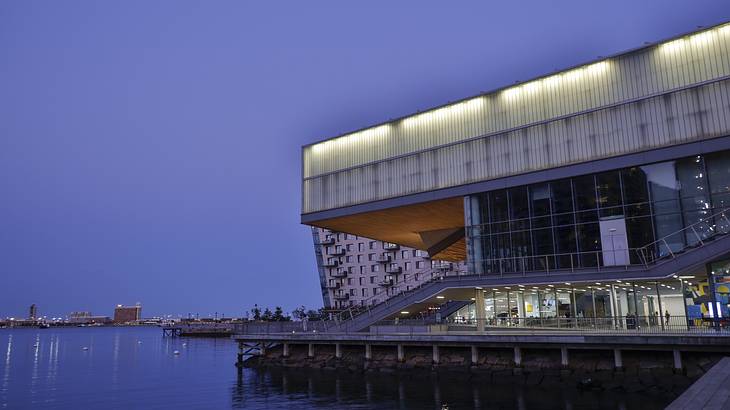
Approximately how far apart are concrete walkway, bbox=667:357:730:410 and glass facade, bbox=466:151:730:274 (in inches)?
775

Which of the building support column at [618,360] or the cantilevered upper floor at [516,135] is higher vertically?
the cantilevered upper floor at [516,135]

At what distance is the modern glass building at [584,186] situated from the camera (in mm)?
36938

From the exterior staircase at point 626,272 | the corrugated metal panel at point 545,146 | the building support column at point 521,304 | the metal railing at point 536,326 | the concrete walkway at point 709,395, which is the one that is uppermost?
the corrugated metal panel at point 545,146

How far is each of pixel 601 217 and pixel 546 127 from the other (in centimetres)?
807

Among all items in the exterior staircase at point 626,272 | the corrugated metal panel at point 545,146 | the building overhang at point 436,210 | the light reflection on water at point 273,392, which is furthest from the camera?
the building overhang at point 436,210

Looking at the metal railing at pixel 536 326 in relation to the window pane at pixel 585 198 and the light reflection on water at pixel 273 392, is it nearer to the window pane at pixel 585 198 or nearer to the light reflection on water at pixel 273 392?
the light reflection on water at pixel 273 392

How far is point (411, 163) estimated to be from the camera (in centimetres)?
5062

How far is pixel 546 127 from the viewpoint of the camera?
43812 millimetres

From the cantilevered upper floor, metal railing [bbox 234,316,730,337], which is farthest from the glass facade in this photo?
metal railing [bbox 234,316,730,337]

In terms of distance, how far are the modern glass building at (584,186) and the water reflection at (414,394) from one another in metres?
6.20

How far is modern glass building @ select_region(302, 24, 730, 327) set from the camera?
1454 inches

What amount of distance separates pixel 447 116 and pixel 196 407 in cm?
2979

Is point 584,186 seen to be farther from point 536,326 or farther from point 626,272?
point 536,326

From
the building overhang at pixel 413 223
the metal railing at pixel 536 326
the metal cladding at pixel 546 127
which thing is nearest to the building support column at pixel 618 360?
the metal railing at pixel 536 326
